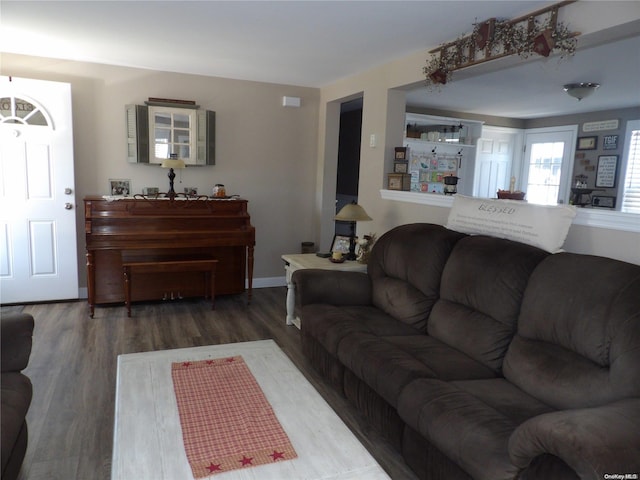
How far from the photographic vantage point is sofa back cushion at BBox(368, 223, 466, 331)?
Result: 8.88 ft

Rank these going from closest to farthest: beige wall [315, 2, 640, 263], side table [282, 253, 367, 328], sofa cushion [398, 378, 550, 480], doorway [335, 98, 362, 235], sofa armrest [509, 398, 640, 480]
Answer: sofa armrest [509, 398, 640, 480], sofa cushion [398, 378, 550, 480], beige wall [315, 2, 640, 263], side table [282, 253, 367, 328], doorway [335, 98, 362, 235]

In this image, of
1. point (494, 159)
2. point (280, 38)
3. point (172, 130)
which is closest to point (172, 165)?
point (172, 130)

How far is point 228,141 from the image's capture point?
4.78 m

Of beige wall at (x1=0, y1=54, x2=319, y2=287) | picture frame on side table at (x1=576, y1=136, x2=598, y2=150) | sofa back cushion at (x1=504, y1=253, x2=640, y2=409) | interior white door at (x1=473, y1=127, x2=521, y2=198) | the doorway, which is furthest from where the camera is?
interior white door at (x1=473, y1=127, x2=521, y2=198)

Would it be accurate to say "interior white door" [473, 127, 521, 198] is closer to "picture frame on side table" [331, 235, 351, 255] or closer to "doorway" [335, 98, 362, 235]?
"doorway" [335, 98, 362, 235]

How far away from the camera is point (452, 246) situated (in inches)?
107

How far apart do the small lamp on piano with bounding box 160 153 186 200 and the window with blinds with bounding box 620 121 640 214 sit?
5355mm

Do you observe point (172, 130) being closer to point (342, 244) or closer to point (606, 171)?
point (342, 244)

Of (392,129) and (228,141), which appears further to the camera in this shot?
(228,141)

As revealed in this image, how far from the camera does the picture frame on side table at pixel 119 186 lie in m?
4.39

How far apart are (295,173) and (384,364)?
3409 millimetres

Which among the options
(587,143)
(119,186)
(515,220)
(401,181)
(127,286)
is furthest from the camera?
(587,143)

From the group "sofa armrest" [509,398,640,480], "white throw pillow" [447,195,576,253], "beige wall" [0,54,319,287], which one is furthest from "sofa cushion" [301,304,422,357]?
"beige wall" [0,54,319,287]

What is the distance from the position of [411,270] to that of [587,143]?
4.74 meters
